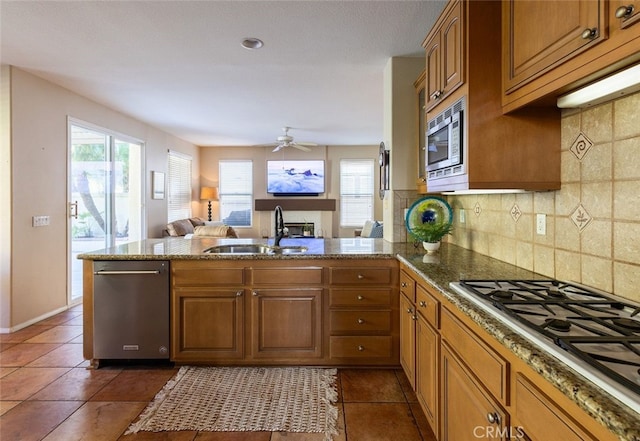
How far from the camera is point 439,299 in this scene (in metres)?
1.60

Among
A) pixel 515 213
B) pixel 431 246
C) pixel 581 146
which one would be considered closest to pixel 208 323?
pixel 431 246

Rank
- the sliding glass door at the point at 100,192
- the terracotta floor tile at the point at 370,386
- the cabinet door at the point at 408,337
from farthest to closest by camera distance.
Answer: the sliding glass door at the point at 100,192 → the terracotta floor tile at the point at 370,386 → the cabinet door at the point at 408,337

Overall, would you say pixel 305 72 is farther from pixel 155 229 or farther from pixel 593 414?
pixel 155 229

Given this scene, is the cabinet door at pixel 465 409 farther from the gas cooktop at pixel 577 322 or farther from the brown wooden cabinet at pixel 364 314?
the brown wooden cabinet at pixel 364 314

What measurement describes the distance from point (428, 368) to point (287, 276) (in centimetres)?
112

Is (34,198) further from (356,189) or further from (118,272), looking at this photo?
(356,189)

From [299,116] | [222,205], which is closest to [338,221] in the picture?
[222,205]

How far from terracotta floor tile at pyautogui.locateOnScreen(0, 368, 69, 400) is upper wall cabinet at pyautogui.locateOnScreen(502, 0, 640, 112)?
10.8 ft

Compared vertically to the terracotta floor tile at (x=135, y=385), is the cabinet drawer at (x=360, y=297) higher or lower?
higher

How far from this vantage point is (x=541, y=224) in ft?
5.72

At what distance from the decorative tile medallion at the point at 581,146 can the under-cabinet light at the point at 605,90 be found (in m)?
0.14

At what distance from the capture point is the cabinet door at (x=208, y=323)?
8.21 feet

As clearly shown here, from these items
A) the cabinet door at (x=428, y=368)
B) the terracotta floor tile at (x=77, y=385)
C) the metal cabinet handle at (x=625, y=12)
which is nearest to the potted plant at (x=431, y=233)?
the cabinet door at (x=428, y=368)

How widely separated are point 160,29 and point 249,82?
128 centimetres
